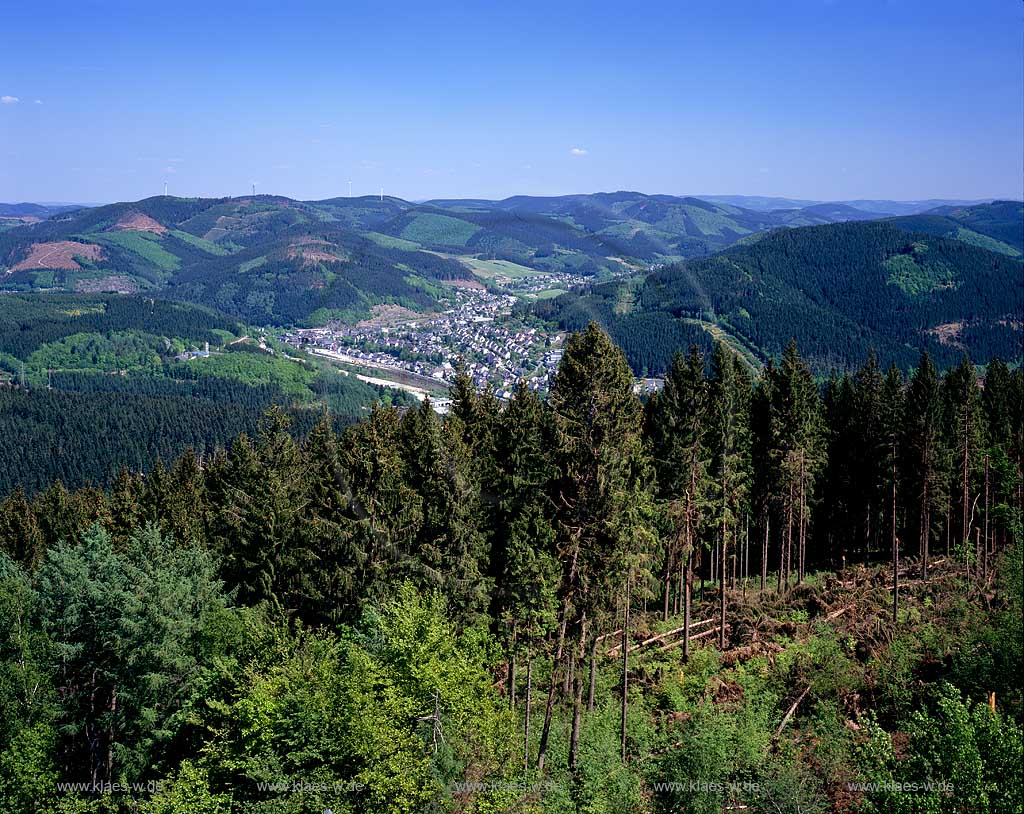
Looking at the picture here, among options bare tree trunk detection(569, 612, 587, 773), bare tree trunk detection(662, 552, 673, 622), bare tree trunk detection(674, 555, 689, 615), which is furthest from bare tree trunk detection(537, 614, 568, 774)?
bare tree trunk detection(674, 555, 689, 615)

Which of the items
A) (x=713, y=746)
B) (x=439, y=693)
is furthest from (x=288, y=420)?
(x=713, y=746)

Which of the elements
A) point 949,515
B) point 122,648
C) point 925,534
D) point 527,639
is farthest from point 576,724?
point 949,515

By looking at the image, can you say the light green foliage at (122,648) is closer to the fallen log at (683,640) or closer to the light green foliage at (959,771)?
the fallen log at (683,640)

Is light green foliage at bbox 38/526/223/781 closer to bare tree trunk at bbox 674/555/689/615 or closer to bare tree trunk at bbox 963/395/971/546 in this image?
bare tree trunk at bbox 674/555/689/615

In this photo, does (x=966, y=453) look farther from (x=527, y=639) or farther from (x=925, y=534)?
(x=527, y=639)

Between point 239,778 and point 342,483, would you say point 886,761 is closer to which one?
point 239,778

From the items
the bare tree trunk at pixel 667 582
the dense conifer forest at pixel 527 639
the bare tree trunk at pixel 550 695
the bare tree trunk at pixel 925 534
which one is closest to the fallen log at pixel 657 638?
the dense conifer forest at pixel 527 639

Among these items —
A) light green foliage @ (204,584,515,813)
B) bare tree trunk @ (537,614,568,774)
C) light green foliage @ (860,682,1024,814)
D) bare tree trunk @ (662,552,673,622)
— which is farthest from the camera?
bare tree trunk @ (662,552,673,622)

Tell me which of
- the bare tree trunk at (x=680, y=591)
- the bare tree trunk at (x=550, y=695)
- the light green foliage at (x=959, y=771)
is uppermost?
the light green foliage at (x=959, y=771)
